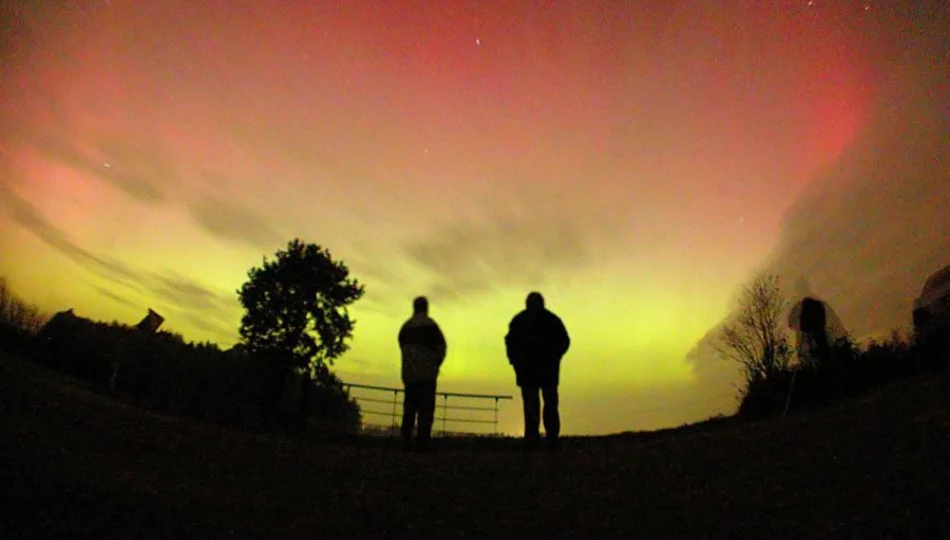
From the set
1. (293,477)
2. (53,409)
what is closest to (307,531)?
(293,477)

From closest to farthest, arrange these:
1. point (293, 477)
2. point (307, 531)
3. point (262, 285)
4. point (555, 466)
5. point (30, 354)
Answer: point (307, 531), point (293, 477), point (555, 466), point (30, 354), point (262, 285)

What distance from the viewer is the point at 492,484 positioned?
5.28m

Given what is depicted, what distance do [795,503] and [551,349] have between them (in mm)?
3961

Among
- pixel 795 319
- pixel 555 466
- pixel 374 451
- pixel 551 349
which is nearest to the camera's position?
pixel 555 466

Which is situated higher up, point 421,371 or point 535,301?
point 535,301

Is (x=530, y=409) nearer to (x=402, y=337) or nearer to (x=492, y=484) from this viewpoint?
(x=402, y=337)

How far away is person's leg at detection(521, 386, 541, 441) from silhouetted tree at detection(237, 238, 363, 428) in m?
18.9

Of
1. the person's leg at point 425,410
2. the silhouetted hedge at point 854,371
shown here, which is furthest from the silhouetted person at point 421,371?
the silhouetted hedge at point 854,371

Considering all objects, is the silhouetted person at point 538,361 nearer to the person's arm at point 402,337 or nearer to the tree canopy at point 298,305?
the person's arm at point 402,337

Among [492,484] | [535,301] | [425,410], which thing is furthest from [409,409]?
[492,484]

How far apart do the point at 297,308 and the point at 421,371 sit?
19822 millimetres

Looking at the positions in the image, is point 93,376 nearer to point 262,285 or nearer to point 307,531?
point 262,285

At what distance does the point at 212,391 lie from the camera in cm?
2105

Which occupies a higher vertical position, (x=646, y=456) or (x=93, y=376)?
(x=93, y=376)
